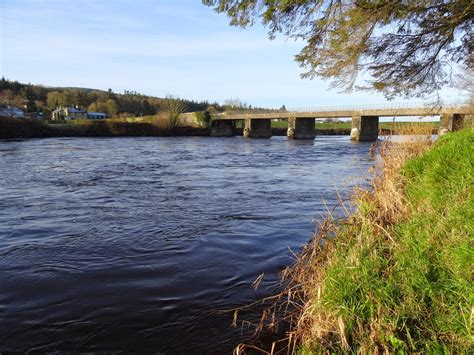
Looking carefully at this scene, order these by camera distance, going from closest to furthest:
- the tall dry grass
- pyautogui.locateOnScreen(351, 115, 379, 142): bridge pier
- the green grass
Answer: the green grass < the tall dry grass < pyautogui.locateOnScreen(351, 115, 379, 142): bridge pier

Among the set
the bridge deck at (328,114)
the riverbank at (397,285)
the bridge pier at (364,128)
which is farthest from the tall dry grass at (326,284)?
the bridge pier at (364,128)

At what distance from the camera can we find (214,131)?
8306 cm

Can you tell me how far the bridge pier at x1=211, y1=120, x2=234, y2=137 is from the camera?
8316 cm

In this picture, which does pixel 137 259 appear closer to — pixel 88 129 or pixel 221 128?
pixel 88 129

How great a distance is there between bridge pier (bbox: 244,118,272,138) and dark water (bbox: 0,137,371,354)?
6938 centimetres

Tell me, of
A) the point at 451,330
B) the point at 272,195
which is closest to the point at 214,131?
the point at 272,195

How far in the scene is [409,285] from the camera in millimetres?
3719

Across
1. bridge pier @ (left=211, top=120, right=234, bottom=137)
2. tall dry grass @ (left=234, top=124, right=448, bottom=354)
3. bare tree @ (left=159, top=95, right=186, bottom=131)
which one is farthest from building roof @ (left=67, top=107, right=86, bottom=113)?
tall dry grass @ (left=234, top=124, right=448, bottom=354)

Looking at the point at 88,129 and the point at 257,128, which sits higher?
the point at 257,128

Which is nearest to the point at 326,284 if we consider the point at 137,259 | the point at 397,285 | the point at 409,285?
the point at 397,285

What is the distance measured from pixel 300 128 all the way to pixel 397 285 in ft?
254

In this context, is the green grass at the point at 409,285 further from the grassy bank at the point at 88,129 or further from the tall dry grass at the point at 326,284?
the grassy bank at the point at 88,129

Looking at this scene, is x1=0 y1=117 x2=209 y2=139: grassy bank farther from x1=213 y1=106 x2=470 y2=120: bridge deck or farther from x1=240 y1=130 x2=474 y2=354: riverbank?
x1=240 y1=130 x2=474 y2=354: riverbank

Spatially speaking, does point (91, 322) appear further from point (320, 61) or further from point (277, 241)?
point (320, 61)
